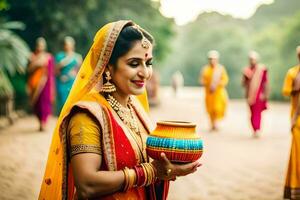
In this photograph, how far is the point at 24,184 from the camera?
23.5 ft

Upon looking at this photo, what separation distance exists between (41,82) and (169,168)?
10.7m

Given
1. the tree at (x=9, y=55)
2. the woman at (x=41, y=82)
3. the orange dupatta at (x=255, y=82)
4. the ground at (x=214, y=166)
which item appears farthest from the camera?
the orange dupatta at (x=255, y=82)

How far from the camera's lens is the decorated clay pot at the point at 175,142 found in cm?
251

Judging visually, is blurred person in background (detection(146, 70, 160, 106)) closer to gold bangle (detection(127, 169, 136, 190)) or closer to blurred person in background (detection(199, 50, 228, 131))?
blurred person in background (detection(199, 50, 228, 131))

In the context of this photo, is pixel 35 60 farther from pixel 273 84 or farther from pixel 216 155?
pixel 273 84

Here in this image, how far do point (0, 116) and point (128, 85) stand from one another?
46.1 ft

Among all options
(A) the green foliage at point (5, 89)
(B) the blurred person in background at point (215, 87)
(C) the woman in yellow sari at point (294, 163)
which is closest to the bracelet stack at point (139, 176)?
(C) the woman in yellow sari at point (294, 163)

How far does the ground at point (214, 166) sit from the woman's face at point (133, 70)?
4.19 m

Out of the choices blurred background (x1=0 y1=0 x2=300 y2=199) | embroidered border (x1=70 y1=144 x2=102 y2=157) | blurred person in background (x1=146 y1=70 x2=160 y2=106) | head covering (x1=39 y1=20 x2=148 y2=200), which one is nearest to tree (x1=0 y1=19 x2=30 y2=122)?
blurred background (x1=0 y1=0 x2=300 y2=199)

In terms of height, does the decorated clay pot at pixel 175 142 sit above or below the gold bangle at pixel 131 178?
above

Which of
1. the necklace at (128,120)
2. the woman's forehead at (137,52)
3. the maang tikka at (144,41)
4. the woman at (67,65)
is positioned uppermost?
the woman at (67,65)

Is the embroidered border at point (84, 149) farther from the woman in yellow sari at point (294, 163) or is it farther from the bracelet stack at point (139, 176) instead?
the woman in yellow sari at point (294, 163)

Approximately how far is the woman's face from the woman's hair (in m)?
0.02

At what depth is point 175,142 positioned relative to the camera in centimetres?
253
